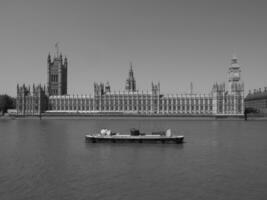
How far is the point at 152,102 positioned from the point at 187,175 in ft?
386

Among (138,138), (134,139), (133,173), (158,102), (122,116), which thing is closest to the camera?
(133,173)

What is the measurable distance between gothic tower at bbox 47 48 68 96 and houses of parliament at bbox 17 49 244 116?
346 inches

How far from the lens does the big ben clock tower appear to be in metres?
149

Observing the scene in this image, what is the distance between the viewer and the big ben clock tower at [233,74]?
149000mm

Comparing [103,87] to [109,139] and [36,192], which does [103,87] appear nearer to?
[109,139]

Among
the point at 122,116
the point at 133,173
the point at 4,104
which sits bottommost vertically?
the point at 133,173

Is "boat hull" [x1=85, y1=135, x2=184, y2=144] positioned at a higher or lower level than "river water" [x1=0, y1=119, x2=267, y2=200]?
higher

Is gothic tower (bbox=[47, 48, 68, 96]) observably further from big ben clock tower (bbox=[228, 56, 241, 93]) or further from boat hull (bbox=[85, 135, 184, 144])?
boat hull (bbox=[85, 135, 184, 144])

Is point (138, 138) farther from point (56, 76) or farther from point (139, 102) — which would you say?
point (56, 76)

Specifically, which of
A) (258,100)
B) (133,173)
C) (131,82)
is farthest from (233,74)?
(133,173)

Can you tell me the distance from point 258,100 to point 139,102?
5412 cm

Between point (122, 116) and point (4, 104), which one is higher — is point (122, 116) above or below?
below

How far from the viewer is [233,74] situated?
153m

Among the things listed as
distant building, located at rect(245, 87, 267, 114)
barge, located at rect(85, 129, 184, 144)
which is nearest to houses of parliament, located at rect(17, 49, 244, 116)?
distant building, located at rect(245, 87, 267, 114)
